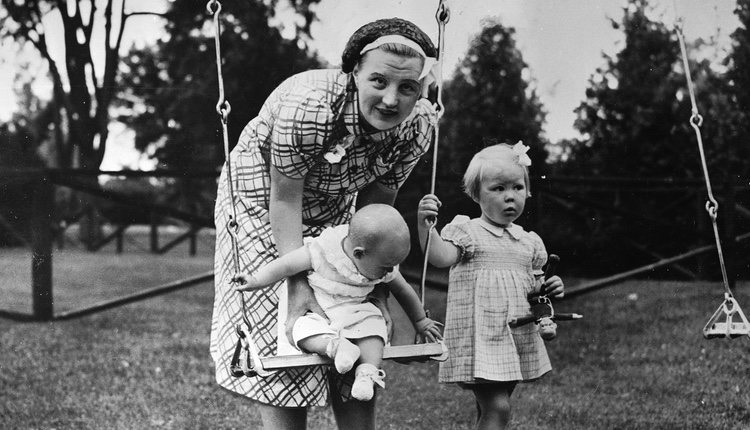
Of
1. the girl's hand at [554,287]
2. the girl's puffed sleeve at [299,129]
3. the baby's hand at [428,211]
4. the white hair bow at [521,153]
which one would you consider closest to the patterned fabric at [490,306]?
the girl's hand at [554,287]

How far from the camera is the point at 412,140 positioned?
2.59 meters

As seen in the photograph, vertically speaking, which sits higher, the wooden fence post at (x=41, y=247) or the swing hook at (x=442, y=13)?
the swing hook at (x=442, y=13)

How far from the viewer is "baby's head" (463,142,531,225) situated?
10.2ft

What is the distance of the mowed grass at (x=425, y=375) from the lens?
4.56 meters

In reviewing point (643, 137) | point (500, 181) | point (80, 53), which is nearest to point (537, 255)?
point (500, 181)

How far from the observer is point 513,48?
7.00 metres

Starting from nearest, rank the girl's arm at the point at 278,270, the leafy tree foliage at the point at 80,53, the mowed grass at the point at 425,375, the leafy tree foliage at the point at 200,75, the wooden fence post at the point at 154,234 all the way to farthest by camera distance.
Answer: the girl's arm at the point at 278,270 → the mowed grass at the point at 425,375 → the leafy tree foliage at the point at 200,75 → the leafy tree foliage at the point at 80,53 → the wooden fence post at the point at 154,234

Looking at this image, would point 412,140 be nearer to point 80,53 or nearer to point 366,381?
point 366,381

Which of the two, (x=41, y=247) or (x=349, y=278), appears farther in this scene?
(x=41, y=247)

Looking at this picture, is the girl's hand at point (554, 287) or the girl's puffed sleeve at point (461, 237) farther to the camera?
the girl's puffed sleeve at point (461, 237)

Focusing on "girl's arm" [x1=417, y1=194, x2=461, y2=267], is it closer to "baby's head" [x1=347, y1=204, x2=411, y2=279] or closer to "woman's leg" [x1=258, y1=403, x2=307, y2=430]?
"baby's head" [x1=347, y1=204, x2=411, y2=279]

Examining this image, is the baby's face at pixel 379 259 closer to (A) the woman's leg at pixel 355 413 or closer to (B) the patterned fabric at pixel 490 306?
(A) the woman's leg at pixel 355 413

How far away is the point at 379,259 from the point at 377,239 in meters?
0.06

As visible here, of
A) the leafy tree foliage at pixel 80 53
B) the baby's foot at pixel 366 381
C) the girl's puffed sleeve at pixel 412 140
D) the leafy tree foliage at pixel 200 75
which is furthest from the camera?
the leafy tree foliage at pixel 80 53
